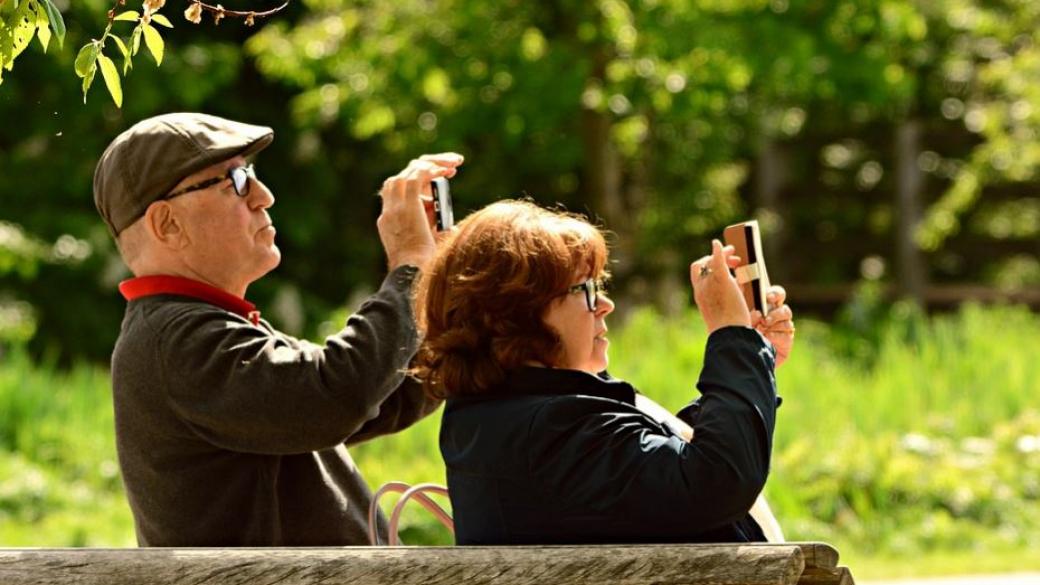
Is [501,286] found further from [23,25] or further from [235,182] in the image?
[23,25]

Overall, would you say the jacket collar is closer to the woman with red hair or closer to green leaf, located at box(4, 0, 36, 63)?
the woman with red hair

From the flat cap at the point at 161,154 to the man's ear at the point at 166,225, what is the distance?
14 millimetres

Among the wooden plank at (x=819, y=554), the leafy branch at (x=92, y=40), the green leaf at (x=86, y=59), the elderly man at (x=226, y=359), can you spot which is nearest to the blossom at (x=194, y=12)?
the leafy branch at (x=92, y=40)

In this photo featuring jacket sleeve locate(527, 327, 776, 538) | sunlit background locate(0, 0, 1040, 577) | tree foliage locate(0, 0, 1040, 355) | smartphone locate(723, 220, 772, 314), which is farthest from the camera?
tree foliage locate(0, 0, 1040, 355)

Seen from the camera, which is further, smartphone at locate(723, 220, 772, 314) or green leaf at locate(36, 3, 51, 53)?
smartphone at locate(723, 220, 772, 314)

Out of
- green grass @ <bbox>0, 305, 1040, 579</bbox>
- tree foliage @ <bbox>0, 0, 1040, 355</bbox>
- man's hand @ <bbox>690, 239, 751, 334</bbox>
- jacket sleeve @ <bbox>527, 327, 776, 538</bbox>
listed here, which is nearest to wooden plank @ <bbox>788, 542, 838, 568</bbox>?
jacket sleeve @ <bbox>527, 327, 776, 538</bbox>

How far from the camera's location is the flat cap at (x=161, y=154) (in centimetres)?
275

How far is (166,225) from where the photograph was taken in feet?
9.13

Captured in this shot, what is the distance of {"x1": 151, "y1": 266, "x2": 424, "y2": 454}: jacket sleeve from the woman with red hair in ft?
0.29

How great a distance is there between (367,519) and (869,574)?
12.1 feet

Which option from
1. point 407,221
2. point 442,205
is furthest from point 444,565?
point 442,205

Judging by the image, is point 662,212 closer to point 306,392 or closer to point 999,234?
point 999,234

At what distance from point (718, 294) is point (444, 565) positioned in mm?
564

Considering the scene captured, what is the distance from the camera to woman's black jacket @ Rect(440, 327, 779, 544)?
2.25 m
